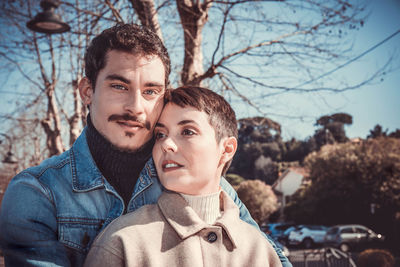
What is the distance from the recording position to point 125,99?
72.7 inches

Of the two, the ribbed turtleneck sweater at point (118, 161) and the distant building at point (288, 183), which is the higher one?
the ribbed turtleneck sweater at point (118, 161)

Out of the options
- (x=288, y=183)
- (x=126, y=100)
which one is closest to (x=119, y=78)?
A: (x=126, y=100)

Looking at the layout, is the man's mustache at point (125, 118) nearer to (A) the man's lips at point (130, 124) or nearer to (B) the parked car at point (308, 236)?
(A) the man's lips at point (130, 124)

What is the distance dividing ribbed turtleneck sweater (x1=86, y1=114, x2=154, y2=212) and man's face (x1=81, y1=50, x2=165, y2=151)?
0.19ft

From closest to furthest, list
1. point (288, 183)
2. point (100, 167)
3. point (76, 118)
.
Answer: point (100, 167) < point (76, 118) < point (288, 183)

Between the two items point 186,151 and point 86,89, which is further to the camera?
point 86,89

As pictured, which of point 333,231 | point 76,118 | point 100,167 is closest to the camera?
point 100,167

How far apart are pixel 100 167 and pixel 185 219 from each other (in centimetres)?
64

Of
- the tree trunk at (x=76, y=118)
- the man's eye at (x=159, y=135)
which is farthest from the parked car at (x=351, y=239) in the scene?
the man's eye at (x=159, y=135)

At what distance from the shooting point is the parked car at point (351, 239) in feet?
64.0

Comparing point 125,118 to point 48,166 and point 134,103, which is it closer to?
point 134,103

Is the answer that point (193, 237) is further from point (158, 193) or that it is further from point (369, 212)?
point (369, 212)

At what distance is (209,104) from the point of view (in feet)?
6.25

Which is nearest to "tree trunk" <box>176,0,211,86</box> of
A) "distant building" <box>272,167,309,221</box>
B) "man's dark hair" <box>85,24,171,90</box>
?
"man's dark hair" <box>85,24,171,90</box>
